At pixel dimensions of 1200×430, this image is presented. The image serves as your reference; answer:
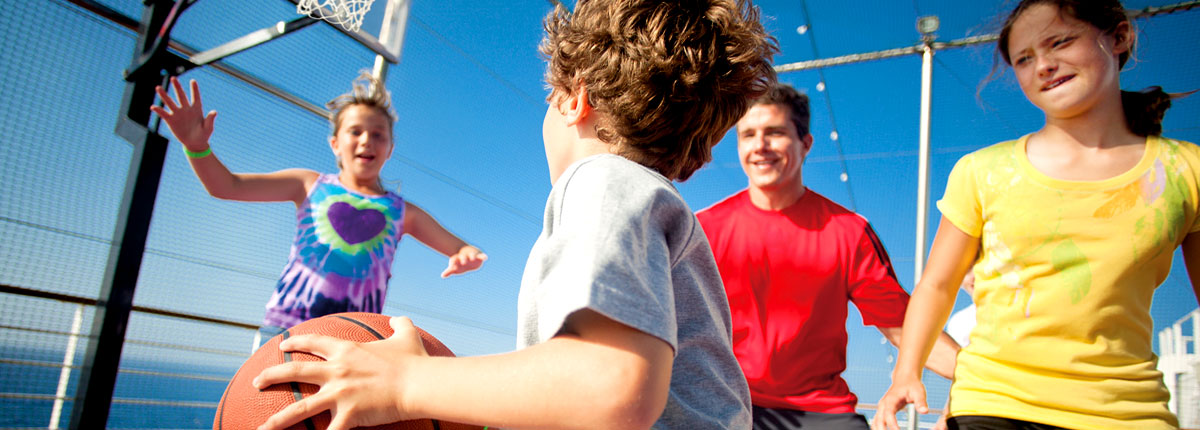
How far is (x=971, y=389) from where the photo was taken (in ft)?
3.96

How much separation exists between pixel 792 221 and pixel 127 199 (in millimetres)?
2006

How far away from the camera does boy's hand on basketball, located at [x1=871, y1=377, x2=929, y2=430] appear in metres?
1.24

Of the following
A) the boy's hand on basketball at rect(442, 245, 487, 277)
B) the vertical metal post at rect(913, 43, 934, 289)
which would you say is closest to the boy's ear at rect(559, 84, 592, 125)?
the boy's hand on basketball at rect(442, 245, 487, 277)

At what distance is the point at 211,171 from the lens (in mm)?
2197

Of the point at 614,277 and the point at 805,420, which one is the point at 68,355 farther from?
the point at 614,277

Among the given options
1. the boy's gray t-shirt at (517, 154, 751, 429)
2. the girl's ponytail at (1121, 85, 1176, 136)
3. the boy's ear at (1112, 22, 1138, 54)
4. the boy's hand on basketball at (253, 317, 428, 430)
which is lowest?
the boy's hand on basketball at (253, 317, 428, 430)

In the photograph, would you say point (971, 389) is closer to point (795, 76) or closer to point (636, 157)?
point (636, 157)

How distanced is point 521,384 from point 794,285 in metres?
1.38

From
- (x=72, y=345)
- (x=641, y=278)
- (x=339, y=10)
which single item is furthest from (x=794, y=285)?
(x=72, y=345)

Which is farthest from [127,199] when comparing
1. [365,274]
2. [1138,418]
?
[1138,418]

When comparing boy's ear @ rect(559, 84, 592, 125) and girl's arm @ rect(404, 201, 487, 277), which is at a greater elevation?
girl's arm @ rect(404, 201, 487, 277)

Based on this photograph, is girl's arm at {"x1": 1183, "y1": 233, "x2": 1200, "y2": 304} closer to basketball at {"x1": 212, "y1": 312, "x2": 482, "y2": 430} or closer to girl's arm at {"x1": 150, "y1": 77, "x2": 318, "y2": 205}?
basketball at {"x1": 212, "y1": 312, "x2": 482, "y2": 430}

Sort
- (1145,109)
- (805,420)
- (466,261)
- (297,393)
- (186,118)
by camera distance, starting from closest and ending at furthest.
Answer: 1. (297,393)
2. (1145,109)
3. (805,420)
4. (186,118)
5. (466,261)

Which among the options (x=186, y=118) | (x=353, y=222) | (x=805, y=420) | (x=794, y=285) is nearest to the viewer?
A: (x=805, y=420)
